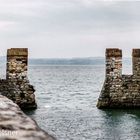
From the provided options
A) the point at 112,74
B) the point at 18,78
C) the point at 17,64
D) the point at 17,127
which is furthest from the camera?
the point at 112,74

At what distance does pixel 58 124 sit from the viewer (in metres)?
19.8

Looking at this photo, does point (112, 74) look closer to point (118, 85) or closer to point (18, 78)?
point (118, 85)

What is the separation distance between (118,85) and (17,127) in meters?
24.1

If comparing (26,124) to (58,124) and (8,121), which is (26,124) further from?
(58,124)

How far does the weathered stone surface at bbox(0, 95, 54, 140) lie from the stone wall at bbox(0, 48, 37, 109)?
74.6 ft

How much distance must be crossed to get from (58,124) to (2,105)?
18776mm

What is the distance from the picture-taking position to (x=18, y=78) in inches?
943

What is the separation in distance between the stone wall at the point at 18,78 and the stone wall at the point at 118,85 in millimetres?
4307

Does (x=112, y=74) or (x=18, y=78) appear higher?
(x=112, y=74)

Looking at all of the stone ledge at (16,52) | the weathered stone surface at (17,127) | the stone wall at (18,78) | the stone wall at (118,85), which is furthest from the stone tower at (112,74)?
the weathered stone surface at (17,127)

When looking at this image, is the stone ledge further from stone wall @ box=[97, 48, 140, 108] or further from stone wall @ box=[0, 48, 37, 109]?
stone wall @ box=[97, 48, 140, 108]

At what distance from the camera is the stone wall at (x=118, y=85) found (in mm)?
24828

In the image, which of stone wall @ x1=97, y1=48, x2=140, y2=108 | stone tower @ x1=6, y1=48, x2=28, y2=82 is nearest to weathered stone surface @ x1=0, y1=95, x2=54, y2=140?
stone tower @ x1=6, y1=48, x2=28, y2=82

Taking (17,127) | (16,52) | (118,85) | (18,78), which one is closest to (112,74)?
(118,85)
